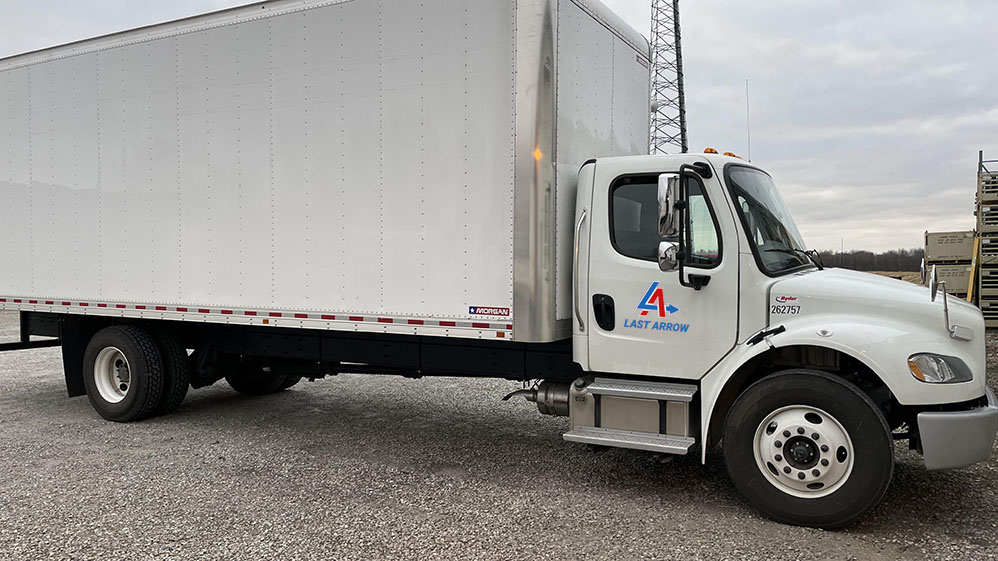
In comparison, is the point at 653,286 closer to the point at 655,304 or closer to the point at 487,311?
the point at 655,304

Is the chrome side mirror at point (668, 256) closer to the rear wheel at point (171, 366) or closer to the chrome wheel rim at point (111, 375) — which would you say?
the rear wheel at point (171, 366)

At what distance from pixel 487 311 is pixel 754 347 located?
1911mm

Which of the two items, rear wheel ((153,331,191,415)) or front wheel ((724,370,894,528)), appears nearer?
front wheel ((724,370,894,528))

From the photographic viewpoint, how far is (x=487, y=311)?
218 inches

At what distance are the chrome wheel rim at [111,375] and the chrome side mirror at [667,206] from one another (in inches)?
237

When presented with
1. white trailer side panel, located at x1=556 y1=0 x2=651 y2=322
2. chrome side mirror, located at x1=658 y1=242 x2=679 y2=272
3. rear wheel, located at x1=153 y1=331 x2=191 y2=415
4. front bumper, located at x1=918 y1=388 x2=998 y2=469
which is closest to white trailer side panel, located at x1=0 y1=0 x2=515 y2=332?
white trailer side panel, located at x1=556 y1=0 x2=651 y2=322

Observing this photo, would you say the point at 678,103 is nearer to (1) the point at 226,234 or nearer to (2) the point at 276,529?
(1) the point at 226,234

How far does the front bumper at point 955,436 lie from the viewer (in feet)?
14.8

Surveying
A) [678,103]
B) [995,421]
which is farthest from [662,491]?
[678,103]

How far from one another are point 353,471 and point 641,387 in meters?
2.44

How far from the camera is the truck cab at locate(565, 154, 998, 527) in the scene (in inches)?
180

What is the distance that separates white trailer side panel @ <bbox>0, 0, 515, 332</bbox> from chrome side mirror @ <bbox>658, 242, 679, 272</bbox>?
1.11 m

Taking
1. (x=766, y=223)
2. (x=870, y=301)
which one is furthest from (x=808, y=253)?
(x=870, y=301)

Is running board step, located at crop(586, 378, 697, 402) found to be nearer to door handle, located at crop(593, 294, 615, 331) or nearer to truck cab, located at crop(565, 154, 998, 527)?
truck cab, located at crop(565, 154, 998, 527)
